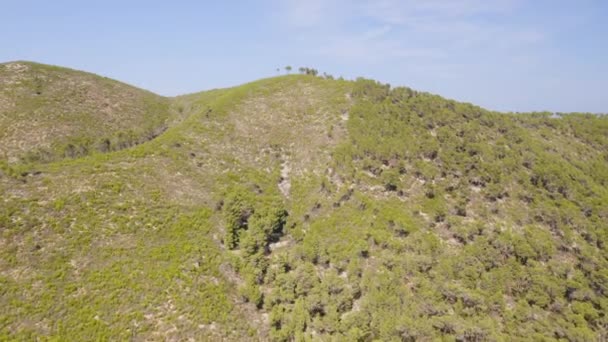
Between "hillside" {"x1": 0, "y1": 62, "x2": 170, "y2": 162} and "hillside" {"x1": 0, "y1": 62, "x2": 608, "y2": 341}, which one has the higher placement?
"hillside" {"x1": 0, "y1": 62, "x2": 170, "y2": 162}

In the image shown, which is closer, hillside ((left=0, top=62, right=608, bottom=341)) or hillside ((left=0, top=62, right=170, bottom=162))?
hillside ((left=0, top=62, right=608, bottom=341))

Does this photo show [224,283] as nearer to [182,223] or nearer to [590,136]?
[182,223]

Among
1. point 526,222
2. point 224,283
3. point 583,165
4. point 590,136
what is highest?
point 590,136

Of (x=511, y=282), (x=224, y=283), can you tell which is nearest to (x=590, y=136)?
(x=511, y=282)

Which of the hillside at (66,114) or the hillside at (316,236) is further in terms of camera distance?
the hillside at (66,114)

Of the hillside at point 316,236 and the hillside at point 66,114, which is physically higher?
the hillside at point 66,114
